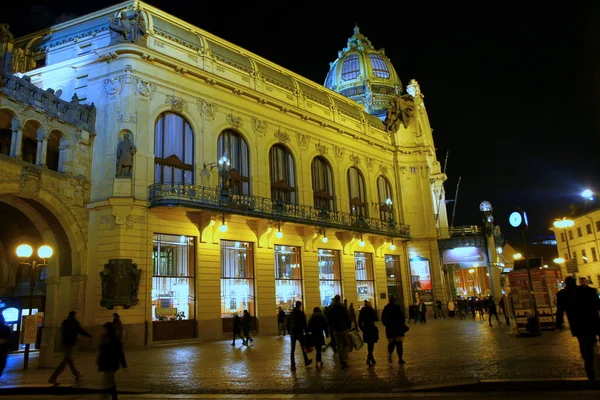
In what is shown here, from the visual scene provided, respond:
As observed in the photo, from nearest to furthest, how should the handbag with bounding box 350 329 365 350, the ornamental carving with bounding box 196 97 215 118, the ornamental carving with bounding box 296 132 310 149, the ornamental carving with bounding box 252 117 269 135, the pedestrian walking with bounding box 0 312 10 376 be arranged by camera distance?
the pedestrian walking with bounding box 0 312 10 376 → the handbag with bounding box 350 329 365 350 → the ornamental carving with bounding box 196 97 215 118 → the ornamental carving with bounding box 252 117 269 135 → the ornamental carving with bounding box 296 132 310 149

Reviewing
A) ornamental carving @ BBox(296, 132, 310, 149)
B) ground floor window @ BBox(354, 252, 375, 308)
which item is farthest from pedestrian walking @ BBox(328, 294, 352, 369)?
ground floor window @ BBox(354, 252, 375, 308)

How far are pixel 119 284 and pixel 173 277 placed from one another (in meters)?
3.18

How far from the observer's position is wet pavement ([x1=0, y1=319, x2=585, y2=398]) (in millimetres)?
9969

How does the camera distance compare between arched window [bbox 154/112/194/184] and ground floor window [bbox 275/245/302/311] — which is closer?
arched window [bbox 154/112/194/184]

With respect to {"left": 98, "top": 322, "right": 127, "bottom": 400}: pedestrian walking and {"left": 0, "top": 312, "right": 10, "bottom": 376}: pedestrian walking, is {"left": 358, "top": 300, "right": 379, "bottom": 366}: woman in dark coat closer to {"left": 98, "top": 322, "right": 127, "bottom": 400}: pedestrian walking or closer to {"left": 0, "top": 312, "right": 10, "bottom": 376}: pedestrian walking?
{"left": 98, "top": 322, "right": 127, "bottom": 400}: pedestrian walking

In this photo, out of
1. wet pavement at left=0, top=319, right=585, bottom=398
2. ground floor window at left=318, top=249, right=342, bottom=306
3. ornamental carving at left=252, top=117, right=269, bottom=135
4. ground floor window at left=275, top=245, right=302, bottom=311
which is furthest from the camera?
ground floor window at left=318, top=249, right=342, bottom=306

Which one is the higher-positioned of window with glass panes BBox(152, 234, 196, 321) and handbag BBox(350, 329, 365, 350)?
window with glass panes BBox(152, 234, 196, 321)

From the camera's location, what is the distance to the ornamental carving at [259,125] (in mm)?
31531

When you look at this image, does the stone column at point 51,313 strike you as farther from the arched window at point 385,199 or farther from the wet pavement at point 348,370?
the arched window at point 385,199

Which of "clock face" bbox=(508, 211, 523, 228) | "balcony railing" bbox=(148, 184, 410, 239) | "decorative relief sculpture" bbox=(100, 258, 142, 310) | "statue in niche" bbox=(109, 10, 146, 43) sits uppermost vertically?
"statue in niche" bbox=(109, 10, 146, 43)

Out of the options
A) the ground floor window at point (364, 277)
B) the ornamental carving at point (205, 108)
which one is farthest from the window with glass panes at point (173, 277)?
the ground floor window at point (364, 277)

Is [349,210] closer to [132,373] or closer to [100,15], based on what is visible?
[100,15]

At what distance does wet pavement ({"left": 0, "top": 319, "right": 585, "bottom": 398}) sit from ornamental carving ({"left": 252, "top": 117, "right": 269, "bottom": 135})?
1727 centimetres

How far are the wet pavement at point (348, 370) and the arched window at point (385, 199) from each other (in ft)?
80.0
